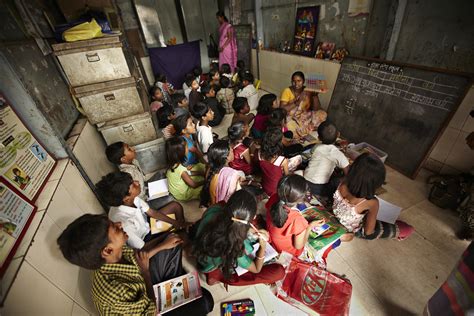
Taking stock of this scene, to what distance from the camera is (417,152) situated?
9.05ft

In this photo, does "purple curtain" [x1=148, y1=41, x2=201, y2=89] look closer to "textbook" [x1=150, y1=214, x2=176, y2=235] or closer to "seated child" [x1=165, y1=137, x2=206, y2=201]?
"seated child" [x1=165, y1=137, x2=206, y2=201]

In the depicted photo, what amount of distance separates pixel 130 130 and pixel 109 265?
223cm

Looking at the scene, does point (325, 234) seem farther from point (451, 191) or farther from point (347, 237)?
point (451, 191)

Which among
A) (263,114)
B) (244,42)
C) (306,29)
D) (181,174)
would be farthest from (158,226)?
(244,42)

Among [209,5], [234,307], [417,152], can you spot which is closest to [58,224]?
[234,307]

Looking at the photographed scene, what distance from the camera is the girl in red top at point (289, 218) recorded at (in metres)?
1.57

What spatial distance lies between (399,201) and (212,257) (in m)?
2.51

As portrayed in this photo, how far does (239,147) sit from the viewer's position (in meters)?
2.72

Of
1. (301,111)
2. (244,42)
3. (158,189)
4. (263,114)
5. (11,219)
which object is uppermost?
(244,42)

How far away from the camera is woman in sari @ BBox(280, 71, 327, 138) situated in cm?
374

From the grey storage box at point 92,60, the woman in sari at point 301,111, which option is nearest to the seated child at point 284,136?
A: the woman in sari at point 301,111

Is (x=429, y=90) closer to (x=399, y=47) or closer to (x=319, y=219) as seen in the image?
(x=399, y=47)

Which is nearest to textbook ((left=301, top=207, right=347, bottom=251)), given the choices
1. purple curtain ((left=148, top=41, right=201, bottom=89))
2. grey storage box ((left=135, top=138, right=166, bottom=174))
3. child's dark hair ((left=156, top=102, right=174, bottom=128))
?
grey storage box ((left=135, top=138, right=166, bottom=174))

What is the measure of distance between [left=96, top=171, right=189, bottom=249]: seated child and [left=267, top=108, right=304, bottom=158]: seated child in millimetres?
1790
